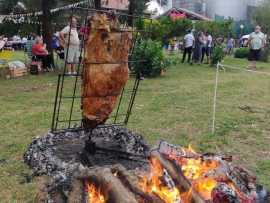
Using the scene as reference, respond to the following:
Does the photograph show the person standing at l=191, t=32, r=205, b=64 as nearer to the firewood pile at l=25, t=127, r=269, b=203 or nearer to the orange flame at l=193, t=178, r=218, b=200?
the firewood pile at l=25, t=127, r=269, b=203

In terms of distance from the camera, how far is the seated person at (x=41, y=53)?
18.7 metres

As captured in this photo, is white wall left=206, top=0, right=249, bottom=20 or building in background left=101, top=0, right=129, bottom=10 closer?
building in background left=101, top=0, right=129, bottom=10

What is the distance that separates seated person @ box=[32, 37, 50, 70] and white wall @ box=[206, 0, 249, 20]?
64207mm

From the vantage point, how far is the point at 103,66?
186 inches

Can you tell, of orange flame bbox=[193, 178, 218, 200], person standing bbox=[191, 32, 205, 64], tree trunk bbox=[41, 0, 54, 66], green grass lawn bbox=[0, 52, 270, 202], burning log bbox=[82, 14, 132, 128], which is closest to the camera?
orange flame bbox=[193, 178, 218, 200]

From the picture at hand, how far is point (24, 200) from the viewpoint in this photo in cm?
522

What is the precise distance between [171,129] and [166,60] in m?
9.76

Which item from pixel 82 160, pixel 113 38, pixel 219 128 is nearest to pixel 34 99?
pixel 219 128

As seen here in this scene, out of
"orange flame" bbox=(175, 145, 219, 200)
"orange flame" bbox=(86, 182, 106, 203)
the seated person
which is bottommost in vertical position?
"orange flame" bbox=(86, 182, 106, 203)

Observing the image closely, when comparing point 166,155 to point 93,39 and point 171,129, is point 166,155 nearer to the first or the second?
point 93,39

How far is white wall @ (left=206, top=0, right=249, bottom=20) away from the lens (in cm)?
8050

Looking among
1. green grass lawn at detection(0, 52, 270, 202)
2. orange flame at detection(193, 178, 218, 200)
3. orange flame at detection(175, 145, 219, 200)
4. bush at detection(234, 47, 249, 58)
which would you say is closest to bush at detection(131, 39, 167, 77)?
green grass lawn at detection(0, 52, 270, 202)

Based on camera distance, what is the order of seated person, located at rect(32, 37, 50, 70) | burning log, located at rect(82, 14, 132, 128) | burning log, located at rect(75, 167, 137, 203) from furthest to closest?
1. seated person, located at rect(32, 37, 50, 70)
2. burning log, located at rect(82, 14, 132, 128)
3. burning log, located at rect(75, 167, 137, 203)

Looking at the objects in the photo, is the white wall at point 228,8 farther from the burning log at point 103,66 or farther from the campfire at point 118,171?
the burning log at point 103,66
